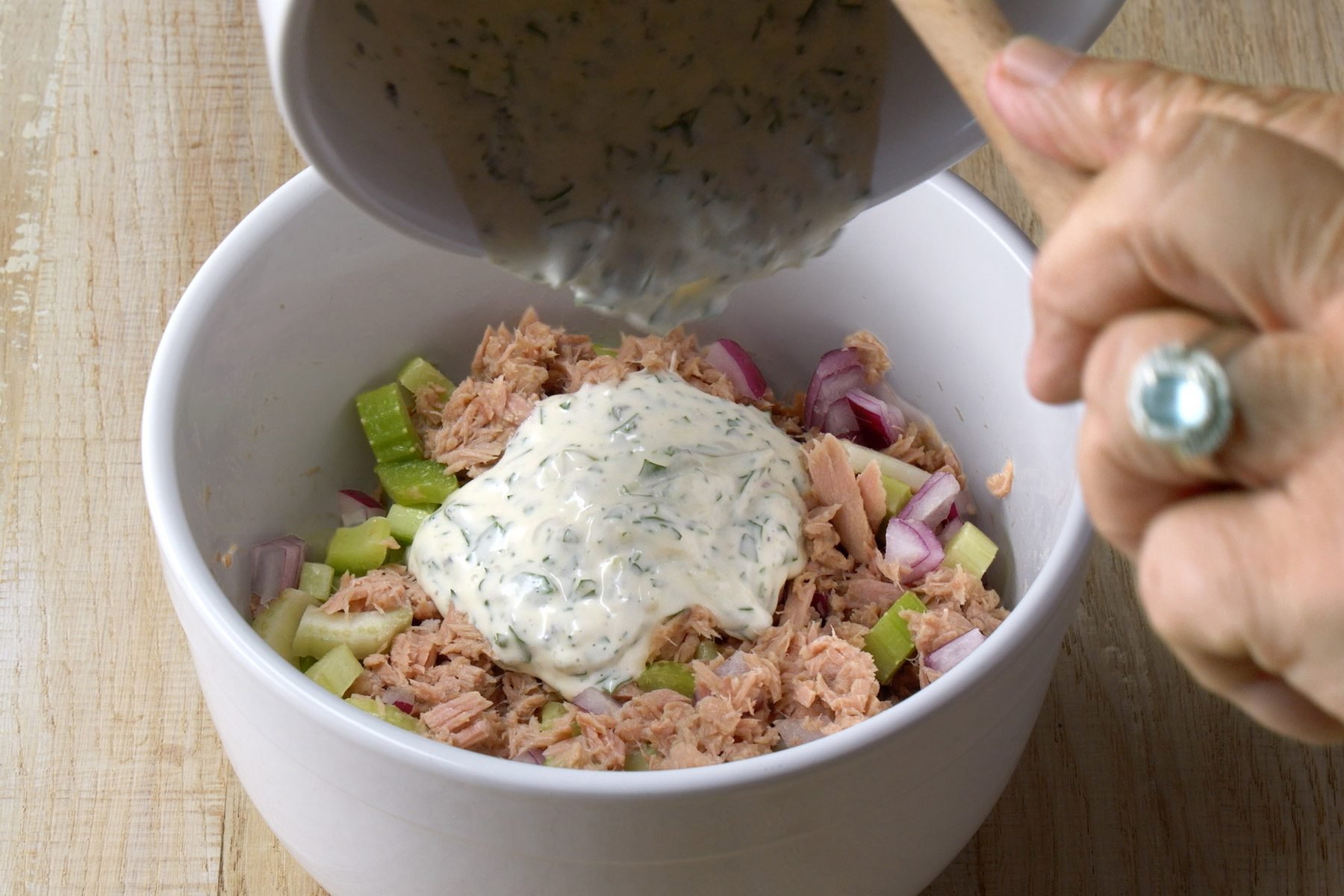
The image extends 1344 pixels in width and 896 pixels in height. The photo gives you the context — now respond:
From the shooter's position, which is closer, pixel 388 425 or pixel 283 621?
pixel 283 621

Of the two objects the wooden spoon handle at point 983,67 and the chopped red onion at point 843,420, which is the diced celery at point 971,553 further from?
the wooden spoon handle at point 983,67

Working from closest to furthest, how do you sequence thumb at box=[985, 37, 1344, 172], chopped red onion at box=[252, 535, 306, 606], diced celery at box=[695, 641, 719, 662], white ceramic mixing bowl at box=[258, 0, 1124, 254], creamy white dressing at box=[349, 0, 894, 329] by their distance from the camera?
thumb at box=[985, 37, 1344, 172], white ceramic mixing bowl at box=[258, 0, 1124, 254], creamy white dressing at box=[349, 0, 894, 329], diced celery at box=[695, 641, 719, 662], chopped red onion at box=[252, 535, 306, 606]

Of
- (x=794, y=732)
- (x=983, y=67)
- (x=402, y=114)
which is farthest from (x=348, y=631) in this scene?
(x=983, y=67)

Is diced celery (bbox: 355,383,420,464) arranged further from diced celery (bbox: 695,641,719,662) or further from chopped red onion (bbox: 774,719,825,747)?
chopped red onion (bbox: 774,719,825,747)

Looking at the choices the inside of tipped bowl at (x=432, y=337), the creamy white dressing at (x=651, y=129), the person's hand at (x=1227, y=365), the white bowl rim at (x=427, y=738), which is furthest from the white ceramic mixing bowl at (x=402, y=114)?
the person's hand at (x=1227, y=365)

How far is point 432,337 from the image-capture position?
6.24 ft

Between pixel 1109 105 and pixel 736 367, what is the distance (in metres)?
1.07

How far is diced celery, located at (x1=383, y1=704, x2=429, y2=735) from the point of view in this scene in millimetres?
1482

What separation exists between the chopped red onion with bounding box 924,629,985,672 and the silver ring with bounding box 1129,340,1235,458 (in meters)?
0.86

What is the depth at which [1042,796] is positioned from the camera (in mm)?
1673

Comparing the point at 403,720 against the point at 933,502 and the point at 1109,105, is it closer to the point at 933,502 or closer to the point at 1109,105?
the point at 933,502

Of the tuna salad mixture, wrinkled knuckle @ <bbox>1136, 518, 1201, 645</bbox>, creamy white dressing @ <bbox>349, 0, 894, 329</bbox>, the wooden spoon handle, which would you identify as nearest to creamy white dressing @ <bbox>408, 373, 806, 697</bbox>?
the tuna salad mixture

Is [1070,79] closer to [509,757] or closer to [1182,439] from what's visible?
[1182,439]

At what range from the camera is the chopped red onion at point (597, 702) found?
1559 mm
